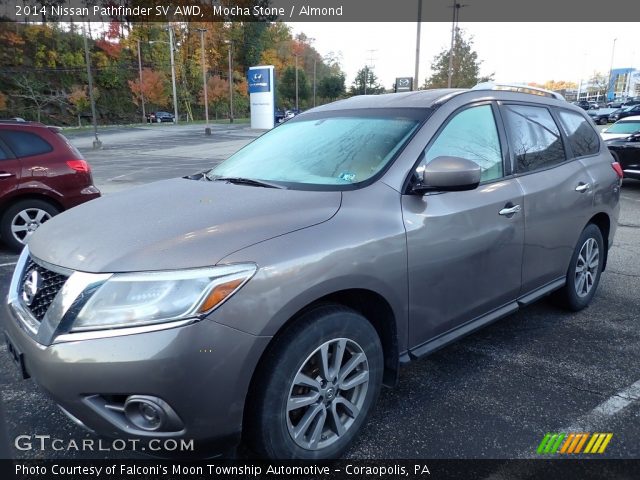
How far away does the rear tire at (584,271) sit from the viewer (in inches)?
157

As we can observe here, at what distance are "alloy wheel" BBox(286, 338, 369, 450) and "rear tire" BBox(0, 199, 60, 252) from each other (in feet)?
17.5

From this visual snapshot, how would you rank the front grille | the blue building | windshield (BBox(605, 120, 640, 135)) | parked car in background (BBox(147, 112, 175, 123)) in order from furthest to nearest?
the blue building < parked car in background (BBox(147, 112, 175, 123)) < windshield (BBox(605, 120, 640, 135)) < the front grille

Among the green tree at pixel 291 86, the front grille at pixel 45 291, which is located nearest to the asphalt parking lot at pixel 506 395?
the front grille at pixel 45 291

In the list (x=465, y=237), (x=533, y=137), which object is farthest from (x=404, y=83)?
(x=465, y=237)

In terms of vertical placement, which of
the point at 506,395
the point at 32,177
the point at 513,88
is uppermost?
the point at 513,88

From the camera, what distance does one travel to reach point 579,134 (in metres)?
4.14

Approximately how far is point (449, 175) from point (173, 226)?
1345 mm

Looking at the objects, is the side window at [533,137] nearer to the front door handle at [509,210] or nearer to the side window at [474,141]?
the side window at [474,141]

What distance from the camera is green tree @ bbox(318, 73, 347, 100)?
71144 millimetres

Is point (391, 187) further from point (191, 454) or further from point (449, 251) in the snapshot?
point (191, 454)

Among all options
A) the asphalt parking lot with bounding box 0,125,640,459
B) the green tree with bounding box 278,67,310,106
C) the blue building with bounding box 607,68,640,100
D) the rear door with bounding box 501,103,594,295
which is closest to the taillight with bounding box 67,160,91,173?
the asphalt parking lot with bounding box 0,125,640,459

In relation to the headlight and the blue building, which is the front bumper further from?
the blue building

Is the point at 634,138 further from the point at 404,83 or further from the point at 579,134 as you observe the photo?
the point at 404,83

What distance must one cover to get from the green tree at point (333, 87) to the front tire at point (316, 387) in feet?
236
